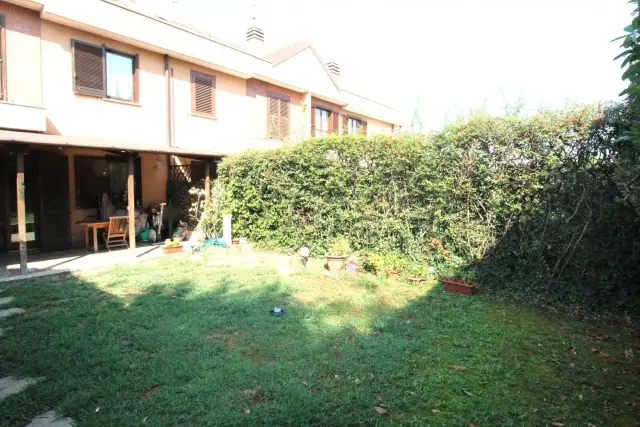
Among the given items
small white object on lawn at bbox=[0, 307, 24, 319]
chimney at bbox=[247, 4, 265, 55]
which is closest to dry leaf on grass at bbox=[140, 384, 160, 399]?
small white object on lawn at bbox=[0, 307, 24, 319]

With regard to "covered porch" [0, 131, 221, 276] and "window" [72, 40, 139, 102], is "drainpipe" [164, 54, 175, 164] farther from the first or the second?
"covered porch" [0, 131, 221, 276]

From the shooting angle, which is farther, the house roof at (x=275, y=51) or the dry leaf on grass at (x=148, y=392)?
the house roof at (x=275, y=51)

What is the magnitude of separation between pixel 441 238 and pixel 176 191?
9594mm

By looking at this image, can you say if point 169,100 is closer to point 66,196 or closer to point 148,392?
point 66,196

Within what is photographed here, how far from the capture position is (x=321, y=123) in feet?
59.6

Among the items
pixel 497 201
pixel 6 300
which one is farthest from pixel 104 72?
pixel 497 201

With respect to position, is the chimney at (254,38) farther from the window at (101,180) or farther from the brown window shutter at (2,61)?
the brown window shutter at (2,61)

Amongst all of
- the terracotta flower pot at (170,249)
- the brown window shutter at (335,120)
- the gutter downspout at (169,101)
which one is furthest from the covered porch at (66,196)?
Answer: the brown window shutter at (335,120)

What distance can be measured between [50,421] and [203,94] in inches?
472

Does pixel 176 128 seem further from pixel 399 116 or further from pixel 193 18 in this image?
pixel 399 116

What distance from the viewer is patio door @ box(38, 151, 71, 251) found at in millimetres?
9859

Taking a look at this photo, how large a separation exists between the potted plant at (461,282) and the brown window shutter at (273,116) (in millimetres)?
10605

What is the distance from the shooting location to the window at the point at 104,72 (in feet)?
32.3

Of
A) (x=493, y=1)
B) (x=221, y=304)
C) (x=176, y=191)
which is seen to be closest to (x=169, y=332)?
(x=221, y=304)
